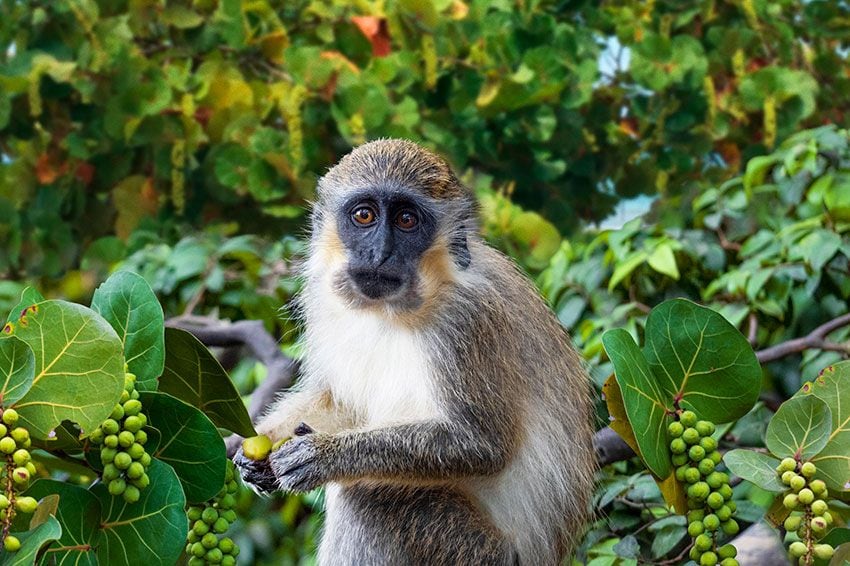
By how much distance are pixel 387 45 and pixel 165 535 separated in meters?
4.10

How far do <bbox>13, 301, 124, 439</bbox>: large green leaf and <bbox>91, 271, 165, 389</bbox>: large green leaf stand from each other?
0.20 metres

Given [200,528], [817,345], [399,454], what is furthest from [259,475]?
[817,345]

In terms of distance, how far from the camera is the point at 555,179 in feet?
19.7

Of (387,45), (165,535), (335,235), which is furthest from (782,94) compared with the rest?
(165,535)

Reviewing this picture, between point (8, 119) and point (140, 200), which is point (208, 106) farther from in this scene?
point (8, 119)

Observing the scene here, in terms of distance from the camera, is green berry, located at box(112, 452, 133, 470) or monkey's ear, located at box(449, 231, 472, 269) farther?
monkey's ear, located at box(449, 231, 472, 269)

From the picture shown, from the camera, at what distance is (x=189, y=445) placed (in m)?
1.81

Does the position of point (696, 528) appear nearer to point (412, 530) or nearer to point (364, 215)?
point (412, 530)

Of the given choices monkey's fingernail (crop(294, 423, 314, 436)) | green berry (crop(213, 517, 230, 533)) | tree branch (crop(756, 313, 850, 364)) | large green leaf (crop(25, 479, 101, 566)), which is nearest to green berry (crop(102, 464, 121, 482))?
large green leaf (crop(25, 479, 101, 566))

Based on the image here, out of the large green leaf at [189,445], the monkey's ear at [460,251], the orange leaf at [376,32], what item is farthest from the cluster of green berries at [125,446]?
the orange leaf at [376,32]

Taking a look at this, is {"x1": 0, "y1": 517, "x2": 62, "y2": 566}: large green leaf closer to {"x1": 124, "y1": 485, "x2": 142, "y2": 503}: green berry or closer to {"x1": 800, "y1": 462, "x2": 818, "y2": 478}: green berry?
{"x1": 124, "y1": 485, "x2": 142, "y2": 503}: green berry

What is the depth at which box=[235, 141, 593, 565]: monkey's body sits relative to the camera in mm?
2471

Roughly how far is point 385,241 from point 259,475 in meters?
0.63

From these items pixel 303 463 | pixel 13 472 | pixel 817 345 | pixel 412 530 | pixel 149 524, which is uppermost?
pixel 13 472
